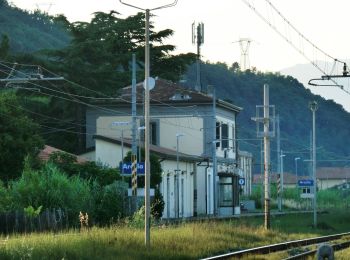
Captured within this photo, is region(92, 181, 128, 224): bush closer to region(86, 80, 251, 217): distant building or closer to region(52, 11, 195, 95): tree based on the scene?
region(86, 80, 251, 217): distant building


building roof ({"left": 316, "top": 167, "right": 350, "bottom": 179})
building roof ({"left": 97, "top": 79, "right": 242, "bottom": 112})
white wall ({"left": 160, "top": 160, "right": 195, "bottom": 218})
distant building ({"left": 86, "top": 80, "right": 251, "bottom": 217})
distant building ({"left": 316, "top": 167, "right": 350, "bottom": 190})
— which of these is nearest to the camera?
white wall ({"left": 160, "top": 160, "right": 195, "bottom": 218})

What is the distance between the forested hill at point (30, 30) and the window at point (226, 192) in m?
82.8

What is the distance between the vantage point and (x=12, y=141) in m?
47.1

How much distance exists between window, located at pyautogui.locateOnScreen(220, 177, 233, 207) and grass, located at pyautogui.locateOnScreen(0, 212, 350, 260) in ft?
118

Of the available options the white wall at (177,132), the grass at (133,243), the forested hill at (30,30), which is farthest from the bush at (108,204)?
the forested hill at (30,30)

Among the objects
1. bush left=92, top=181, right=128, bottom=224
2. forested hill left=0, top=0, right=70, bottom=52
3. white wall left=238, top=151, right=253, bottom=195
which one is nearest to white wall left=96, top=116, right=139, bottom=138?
bush left=92, top=181, right=128, bottom=224

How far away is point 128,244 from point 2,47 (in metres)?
→ 59.1

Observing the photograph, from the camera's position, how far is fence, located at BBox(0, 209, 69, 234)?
3259 centimetres

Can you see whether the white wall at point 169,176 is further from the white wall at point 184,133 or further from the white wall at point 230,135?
the white wall at point 230,135

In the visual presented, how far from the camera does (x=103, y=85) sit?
83062 mm

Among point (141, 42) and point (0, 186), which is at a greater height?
point (141, 42)

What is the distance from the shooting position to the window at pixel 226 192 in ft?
247

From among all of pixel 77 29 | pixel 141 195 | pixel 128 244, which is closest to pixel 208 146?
pixel 77 29

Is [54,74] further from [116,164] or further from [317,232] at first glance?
[317,232]
